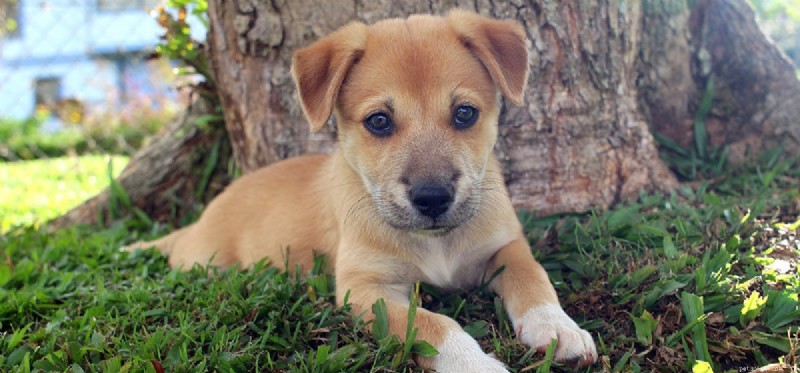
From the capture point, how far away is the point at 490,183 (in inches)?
146

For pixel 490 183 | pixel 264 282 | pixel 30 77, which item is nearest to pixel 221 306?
pixel 264 282

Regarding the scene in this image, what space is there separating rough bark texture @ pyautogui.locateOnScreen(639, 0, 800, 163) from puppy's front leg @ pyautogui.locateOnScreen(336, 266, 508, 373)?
265cm

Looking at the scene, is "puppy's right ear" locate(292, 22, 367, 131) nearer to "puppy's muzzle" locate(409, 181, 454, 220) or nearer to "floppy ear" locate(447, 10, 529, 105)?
"floppy ear" locate(447, 10, 529, 105)

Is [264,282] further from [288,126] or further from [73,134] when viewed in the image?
[73,134]

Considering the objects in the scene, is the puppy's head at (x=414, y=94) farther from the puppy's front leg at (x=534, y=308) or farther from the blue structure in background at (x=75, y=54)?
the blue structure in background at (x=75, y=54)

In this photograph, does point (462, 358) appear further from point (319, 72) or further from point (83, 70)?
point (83, 70)

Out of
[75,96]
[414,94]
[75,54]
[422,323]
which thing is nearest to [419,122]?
[414,94]

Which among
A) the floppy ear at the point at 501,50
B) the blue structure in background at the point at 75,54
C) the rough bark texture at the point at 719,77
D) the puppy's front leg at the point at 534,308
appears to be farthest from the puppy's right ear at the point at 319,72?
the blue structure in background at the point at 75,54

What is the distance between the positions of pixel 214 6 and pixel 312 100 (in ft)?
5.97

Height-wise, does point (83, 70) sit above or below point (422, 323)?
below

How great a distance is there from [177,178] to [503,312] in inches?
144

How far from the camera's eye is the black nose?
9.67 ft

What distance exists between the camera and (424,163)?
3.07 metres

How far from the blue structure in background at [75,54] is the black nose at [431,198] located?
32.8 feet
